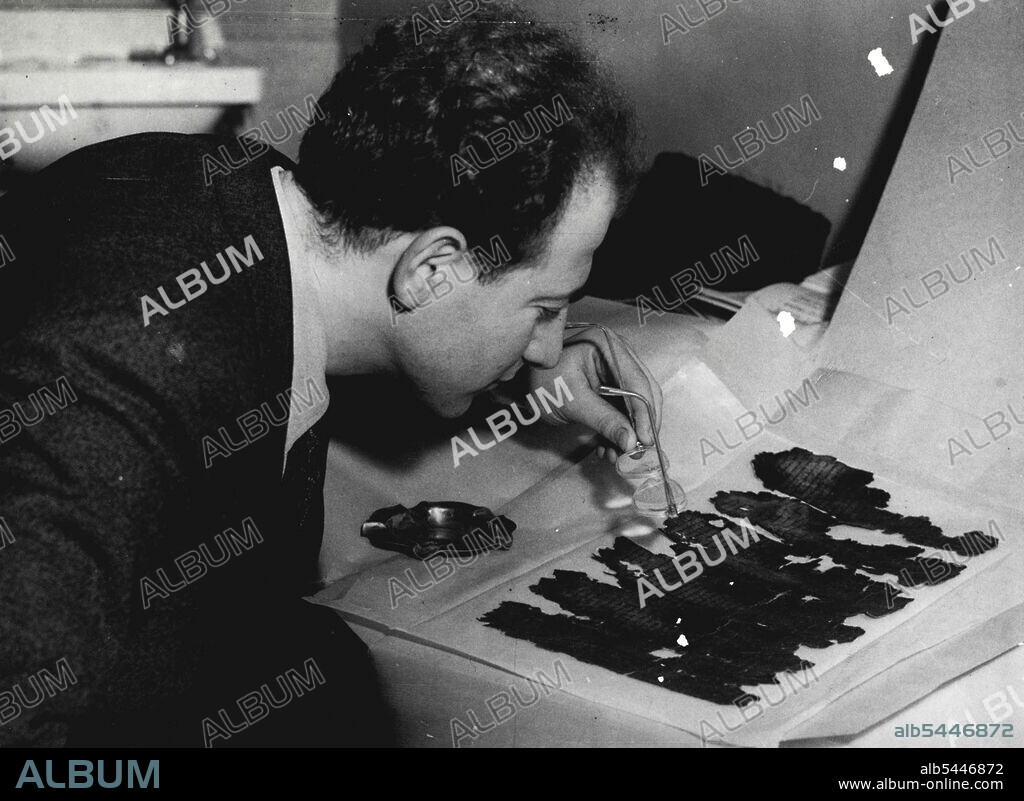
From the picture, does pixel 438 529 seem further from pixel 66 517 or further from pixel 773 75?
pixel 773 75

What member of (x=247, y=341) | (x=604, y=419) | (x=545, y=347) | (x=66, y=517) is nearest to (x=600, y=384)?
(x=604, y=419)

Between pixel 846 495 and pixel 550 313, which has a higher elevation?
pixel 550 313

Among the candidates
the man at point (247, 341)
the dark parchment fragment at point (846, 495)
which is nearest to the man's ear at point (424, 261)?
the man at point (247, 341)

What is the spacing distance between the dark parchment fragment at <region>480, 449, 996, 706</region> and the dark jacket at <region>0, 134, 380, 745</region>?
174mm

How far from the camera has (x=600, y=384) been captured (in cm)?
95

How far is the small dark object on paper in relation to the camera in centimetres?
86

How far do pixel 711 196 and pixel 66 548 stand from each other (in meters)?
0.84

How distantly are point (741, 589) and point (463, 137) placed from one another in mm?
385

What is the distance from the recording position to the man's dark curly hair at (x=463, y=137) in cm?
68

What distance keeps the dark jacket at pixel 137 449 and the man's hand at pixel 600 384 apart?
1.02 ft

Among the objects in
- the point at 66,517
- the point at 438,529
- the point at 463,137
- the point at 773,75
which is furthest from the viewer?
the point at 773,75

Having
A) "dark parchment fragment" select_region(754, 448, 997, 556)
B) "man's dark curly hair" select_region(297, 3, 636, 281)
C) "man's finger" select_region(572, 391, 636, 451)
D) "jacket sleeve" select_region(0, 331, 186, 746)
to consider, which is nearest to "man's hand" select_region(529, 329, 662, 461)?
"man's finger" select_region(572, 391, 636, 451)

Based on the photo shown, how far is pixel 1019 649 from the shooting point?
671 mm

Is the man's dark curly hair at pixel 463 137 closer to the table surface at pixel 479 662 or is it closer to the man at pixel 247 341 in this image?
the man at pixel 247 341
